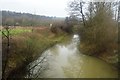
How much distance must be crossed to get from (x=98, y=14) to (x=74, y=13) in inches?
354

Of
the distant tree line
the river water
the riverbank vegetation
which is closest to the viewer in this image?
the distant tree line

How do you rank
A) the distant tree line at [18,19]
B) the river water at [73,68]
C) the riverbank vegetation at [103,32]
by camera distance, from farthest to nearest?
the riverbank vegetation at [103,32]
the river water at [73,68]
the distant tree line at [18,19]

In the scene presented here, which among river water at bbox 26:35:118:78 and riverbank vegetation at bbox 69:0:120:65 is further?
riverbank vegetation at bbox 69:0:120:65

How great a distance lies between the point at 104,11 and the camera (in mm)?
23547

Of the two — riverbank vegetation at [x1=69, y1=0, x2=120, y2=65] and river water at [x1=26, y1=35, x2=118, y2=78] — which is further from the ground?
riverbank vegetation at [x1=69, y1=0, x2=120, y2=65]

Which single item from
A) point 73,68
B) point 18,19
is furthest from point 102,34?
point 18,19

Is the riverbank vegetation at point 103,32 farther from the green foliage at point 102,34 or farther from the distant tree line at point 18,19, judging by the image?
the distant tree line at point 18,19

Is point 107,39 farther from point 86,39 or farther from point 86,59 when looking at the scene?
point 86,39

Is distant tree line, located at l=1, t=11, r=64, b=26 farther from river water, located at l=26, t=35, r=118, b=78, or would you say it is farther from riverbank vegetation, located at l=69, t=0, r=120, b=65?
riverbank vegetation, located at l=69, t=0, r=120, b=65

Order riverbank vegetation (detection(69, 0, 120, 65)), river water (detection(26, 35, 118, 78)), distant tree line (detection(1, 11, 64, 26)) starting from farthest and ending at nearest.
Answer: riverbank vegetation (detection(69, 0, 120, 65)), river water (detection(26, 35, 118, 78)), distant tree line (detection(1, 11, 64, 26))

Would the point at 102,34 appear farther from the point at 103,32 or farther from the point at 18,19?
the point at 18,19

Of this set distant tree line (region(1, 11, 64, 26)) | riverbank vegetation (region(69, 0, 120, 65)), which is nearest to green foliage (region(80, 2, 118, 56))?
riverbank vegetation (region(69, 0, 120, 65))

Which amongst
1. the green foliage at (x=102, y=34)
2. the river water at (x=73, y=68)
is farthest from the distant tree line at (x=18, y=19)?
the green foliage at (x=102, y=34)

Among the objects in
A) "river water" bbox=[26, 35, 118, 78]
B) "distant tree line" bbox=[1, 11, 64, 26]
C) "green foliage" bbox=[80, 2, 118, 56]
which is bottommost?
"river water" bbox=[26, 35, 118, 78]
